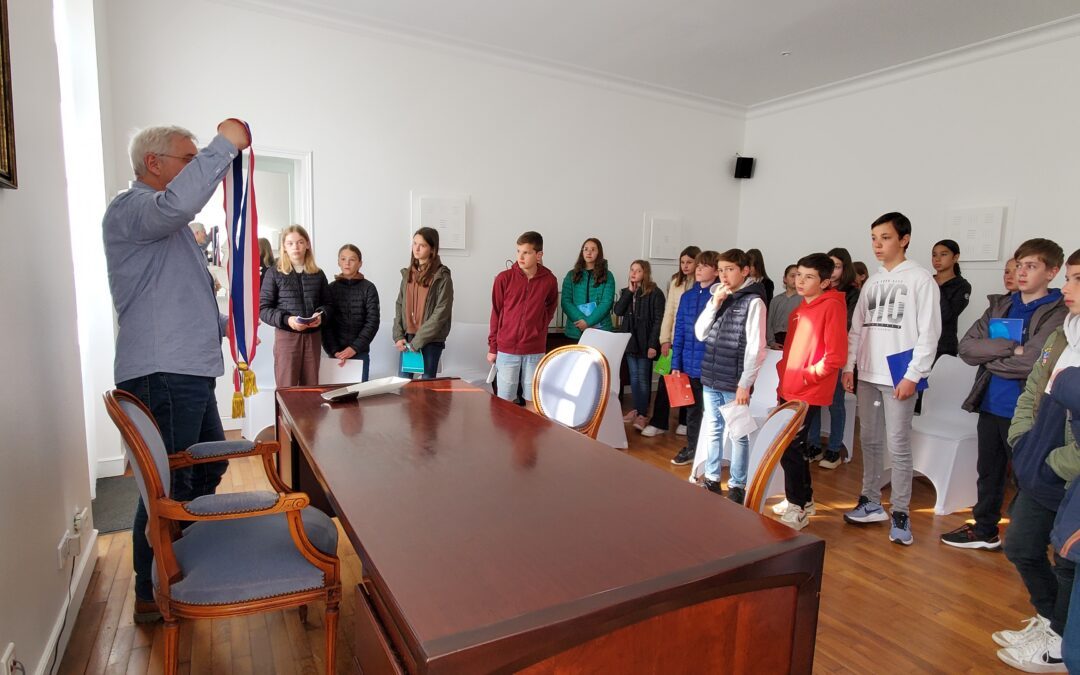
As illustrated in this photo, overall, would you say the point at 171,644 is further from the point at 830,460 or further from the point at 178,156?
the point at 830,460

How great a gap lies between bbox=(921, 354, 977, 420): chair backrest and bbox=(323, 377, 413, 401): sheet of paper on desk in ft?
10.6

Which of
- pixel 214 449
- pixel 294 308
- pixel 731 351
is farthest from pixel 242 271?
pixel 731 351

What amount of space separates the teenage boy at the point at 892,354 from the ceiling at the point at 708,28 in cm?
233

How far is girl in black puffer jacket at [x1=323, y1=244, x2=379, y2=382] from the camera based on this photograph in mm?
4027

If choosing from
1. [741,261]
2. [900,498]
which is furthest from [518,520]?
[900,498]

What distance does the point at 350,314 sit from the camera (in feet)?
13.2

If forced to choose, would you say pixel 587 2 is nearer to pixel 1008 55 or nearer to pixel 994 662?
pixel 1008 55

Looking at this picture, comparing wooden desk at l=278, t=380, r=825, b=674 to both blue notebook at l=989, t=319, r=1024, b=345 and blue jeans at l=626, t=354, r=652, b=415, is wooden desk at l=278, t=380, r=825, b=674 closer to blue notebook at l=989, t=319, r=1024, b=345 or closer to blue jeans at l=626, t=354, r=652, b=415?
blue notebook at l=989, t=319, r=1024, b=345

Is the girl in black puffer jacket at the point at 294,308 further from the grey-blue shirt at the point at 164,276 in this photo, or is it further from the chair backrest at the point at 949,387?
the chair backrest at the point at 949,387

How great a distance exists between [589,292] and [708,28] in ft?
7.68

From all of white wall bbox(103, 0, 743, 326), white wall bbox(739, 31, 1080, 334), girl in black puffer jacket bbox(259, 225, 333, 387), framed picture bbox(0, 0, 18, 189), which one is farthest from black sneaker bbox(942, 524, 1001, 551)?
framed picture bbox(0, 0, 18, 189)

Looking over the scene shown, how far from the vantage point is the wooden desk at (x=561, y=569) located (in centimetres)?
93

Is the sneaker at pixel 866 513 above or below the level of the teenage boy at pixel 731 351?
below

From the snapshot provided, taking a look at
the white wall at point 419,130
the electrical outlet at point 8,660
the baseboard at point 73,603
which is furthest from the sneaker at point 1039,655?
the white wall at point 419,130
